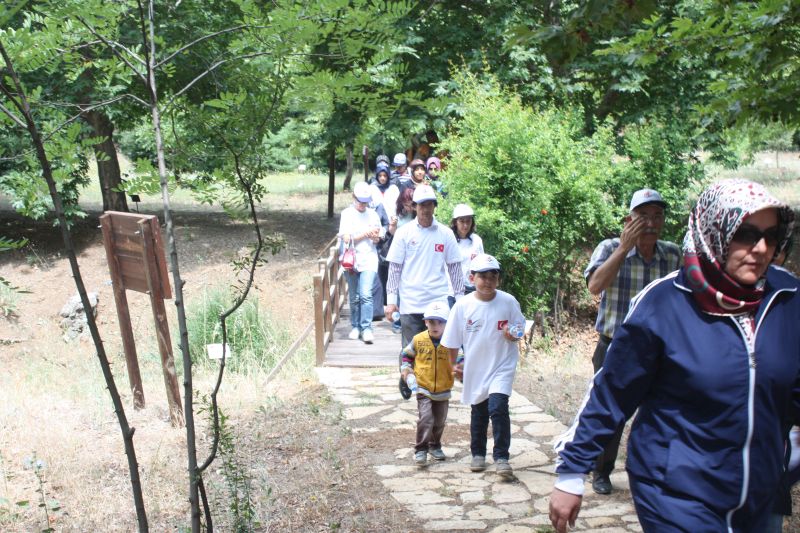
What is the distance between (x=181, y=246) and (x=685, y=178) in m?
12.7

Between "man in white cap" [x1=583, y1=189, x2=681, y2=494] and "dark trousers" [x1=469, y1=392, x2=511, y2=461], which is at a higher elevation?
"man in white cap" [x1=583, y1=189, x2=681, y2=494]

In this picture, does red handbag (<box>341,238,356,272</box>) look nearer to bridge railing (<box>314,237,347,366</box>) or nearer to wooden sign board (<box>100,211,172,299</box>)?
bridge railing (<box>314,237,347,366</box>)

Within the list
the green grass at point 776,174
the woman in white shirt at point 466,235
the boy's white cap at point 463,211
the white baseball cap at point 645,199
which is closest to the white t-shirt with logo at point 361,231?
the woman in white shirt at point 466,235

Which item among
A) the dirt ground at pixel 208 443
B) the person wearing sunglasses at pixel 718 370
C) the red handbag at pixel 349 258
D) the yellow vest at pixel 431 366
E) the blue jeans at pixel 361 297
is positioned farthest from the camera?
the blue jeans at pixel 361 297

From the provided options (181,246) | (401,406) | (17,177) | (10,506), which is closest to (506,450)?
(401,406)

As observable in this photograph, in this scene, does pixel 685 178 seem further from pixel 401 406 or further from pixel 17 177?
pixel 17 177

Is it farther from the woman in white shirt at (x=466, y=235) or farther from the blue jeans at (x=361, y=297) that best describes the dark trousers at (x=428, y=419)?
the blue jeans at (x=361, y=297)

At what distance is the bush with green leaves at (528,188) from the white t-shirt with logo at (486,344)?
17.9 feet

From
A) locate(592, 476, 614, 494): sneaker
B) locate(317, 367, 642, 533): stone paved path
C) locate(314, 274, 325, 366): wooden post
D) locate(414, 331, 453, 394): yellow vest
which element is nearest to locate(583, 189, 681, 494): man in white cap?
locate(592, 476, 614, 494): sneaker

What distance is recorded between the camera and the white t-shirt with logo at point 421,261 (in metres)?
8.56

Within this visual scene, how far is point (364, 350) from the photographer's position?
1181cm

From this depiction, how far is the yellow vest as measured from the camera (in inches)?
265

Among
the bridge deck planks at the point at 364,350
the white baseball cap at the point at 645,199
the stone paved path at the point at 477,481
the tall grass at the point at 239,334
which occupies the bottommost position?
the tall grass at the point at 239,334

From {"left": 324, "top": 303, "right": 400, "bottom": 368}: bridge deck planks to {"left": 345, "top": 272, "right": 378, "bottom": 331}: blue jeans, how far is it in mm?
300
